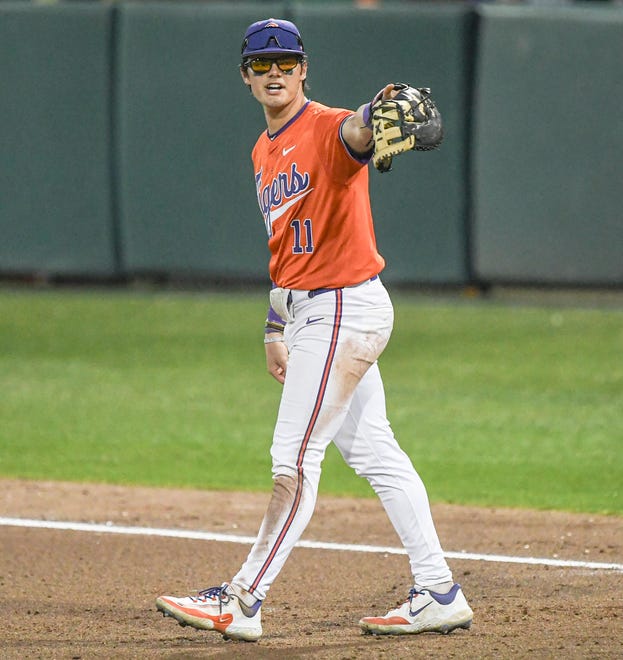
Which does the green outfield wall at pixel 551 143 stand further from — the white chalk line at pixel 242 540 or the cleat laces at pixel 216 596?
the cleat laces at pixel 216 596

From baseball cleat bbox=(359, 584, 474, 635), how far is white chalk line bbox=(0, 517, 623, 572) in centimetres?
122

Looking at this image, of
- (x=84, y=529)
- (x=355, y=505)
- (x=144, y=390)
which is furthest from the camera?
(x=144, y=390)

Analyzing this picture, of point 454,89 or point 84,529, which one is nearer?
point 84,529

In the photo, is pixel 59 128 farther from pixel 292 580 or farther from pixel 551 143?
pixel 292 580

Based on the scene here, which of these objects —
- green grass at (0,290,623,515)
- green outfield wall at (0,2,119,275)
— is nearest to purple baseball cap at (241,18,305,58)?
green grass at (0,290,623,515)

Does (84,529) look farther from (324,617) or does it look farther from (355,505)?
(324,617)

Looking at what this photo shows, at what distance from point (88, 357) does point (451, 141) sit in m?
4.39

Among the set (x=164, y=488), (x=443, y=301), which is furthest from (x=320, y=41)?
(x=164, y=488)

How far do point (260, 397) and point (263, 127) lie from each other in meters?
4.92

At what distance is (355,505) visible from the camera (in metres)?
7.13

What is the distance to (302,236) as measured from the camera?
4.66 meters

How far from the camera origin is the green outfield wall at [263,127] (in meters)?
13.1

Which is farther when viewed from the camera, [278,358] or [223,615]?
[278,358]

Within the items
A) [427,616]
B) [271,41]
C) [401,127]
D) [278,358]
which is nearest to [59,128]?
[278,358]
